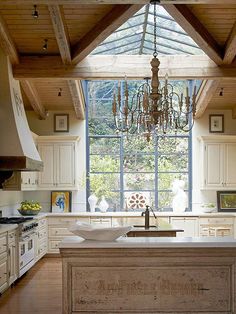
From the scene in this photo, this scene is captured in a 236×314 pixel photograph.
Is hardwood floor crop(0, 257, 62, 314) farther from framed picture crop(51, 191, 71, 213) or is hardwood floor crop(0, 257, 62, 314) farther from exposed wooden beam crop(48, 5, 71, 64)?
exposed wooden beam crop(48, 5, 71, 64)

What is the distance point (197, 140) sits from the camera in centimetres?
995

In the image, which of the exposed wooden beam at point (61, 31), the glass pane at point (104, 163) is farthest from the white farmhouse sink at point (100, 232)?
the glass pane at point (104, 163)

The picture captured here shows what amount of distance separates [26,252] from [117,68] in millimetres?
3246

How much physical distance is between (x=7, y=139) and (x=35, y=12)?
1889mm

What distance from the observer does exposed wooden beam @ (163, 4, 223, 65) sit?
20.2 ft

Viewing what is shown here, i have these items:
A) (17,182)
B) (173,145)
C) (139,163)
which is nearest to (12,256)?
(17,182)

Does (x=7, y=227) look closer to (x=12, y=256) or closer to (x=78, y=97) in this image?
(x=12, y=256)

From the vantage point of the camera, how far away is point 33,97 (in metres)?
8.87

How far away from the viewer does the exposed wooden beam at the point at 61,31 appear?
19.5 feet

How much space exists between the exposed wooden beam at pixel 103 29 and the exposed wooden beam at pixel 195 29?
487 mm

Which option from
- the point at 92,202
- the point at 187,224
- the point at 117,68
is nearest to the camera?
the point at 117,68

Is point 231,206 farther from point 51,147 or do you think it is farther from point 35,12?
point 35,12

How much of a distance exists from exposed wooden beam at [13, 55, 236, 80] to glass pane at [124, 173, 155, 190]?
291 centimetres

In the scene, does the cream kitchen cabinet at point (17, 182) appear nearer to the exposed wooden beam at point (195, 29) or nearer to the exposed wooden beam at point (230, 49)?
the exposed wooden beam at point (195, 29)
